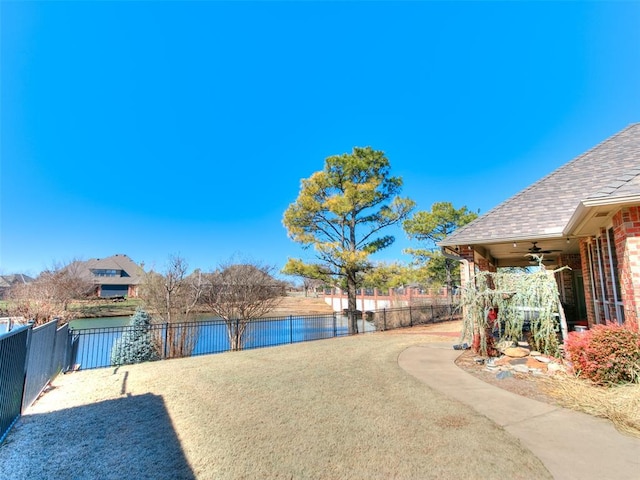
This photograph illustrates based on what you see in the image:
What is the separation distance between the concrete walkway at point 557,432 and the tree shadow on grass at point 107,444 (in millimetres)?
3424

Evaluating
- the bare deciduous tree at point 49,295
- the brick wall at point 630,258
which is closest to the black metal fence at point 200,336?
the bare deciduous tree at point 49,295

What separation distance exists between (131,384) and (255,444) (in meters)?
3.98

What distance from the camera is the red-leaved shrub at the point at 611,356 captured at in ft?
15.1

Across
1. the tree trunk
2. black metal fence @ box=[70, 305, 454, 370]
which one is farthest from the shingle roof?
black metal fence @ box=[70, 305, 454, 370]

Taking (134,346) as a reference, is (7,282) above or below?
above

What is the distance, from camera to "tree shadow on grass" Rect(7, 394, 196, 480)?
9.55 ft

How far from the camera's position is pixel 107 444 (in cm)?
349

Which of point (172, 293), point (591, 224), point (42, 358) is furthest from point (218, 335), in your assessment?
point (591, 224)

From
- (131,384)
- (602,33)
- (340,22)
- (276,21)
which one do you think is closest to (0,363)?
(131,384)

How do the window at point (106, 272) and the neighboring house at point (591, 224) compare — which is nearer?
the neighboring house at point (591, 224)

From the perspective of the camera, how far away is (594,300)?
313 inches

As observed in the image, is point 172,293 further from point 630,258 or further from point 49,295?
point 630,258

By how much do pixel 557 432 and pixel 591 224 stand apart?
4.92 m

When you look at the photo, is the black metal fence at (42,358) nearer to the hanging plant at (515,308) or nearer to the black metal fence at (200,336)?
the black metal fence at (200,336)
